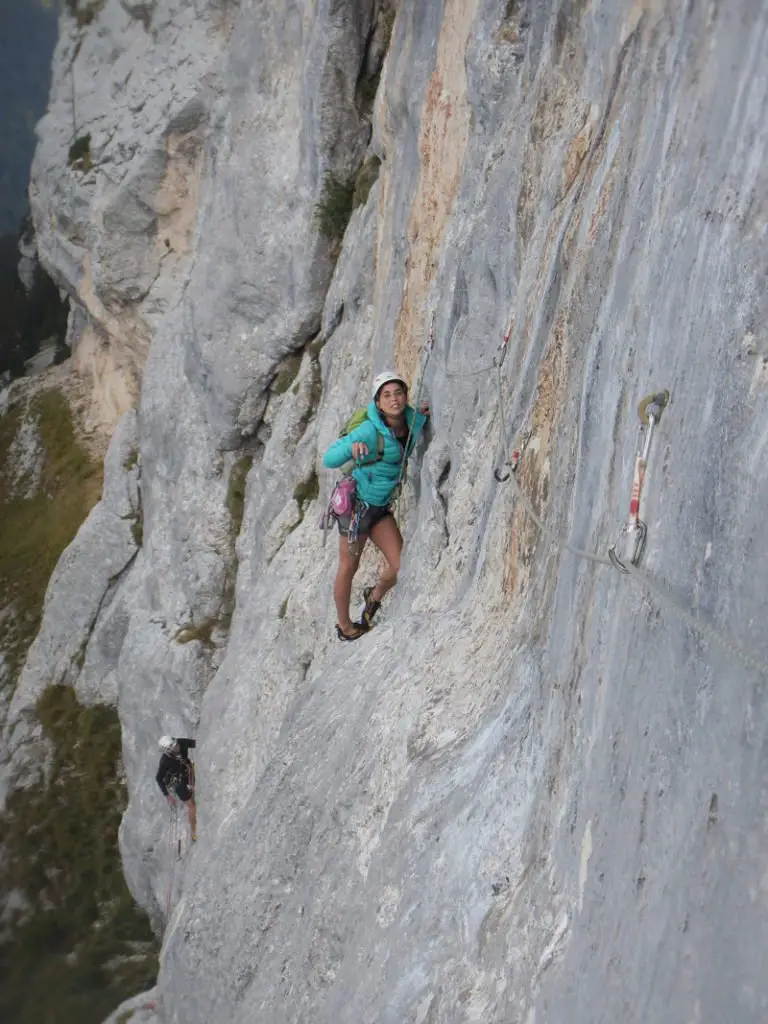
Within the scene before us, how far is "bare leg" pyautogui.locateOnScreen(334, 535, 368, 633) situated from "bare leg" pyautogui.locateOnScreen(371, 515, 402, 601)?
21 centimetres

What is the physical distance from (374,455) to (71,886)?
1919 centimetres

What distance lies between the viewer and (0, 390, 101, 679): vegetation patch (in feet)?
106

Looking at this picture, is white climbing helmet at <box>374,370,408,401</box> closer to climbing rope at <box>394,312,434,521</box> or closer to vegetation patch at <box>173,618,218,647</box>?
climbing rope at <box>394,312,434,521</box>

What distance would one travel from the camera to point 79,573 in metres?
27.2

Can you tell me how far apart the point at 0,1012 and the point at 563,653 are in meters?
20.8

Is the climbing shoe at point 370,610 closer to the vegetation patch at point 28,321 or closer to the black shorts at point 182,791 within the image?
the black shorts at point 182,791

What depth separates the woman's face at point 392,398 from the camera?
9.19 meters

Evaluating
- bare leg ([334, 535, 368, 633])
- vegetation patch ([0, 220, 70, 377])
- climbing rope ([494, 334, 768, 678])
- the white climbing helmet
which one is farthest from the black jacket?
vegetation patch ([0, 220, 70, 377])

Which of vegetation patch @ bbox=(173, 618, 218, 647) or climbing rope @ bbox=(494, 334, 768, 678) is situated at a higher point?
vegetation patch @ bbox=(173, 618, 218, 647)

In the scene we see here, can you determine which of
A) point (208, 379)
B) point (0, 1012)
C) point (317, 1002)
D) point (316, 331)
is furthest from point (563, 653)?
point (0, 1012)

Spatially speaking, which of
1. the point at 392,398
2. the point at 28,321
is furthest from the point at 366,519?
the point at 28,321

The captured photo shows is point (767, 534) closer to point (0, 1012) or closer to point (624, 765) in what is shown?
point (624, 765)

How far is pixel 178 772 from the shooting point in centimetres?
1767

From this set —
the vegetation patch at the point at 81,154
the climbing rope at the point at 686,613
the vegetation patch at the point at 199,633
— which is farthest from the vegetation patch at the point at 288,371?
the vegetation patch at the point at 81,154
